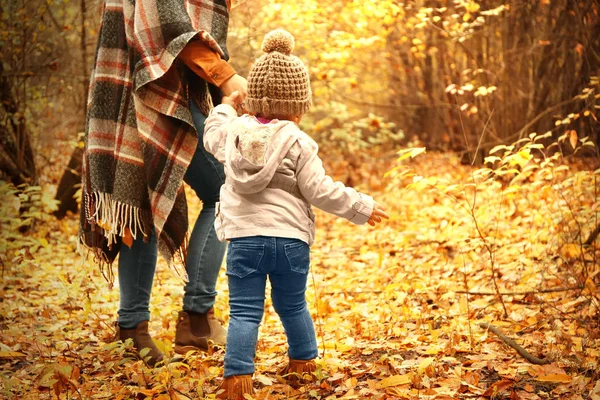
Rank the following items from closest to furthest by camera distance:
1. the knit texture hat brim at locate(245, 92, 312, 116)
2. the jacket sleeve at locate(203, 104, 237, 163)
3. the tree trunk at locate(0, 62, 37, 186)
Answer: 1. the knit texture hat brim at locate(245, 92, 312, 116)
2. the jacket sleeve at locate(203, 104, 237, 163)
3. the tree trunk at locate(0, 62, 37, 186)

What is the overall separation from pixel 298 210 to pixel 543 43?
5424mm

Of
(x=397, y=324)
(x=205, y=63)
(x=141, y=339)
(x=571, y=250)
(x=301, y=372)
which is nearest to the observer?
(x=301, y=372)

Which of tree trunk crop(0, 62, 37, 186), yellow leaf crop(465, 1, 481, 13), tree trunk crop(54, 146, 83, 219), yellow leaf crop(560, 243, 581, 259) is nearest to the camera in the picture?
yellow leaf crop(560, 243, 581, 259)

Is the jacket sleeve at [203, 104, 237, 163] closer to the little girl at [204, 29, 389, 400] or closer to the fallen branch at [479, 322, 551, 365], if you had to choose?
the little girl at [204, 29, 389, 400]

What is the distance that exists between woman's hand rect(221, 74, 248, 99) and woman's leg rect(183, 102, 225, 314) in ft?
1.18

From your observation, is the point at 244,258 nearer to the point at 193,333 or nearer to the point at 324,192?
the point at 324,192

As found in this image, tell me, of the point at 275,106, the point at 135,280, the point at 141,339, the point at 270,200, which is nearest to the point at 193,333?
the point at 141,339

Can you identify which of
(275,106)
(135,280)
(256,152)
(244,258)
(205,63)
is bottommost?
(135,280)

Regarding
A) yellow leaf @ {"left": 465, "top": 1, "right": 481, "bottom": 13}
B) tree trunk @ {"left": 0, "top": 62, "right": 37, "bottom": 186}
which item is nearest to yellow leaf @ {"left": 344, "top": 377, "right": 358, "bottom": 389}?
yellow leaf @ {"left": 465, "top": 1, "right": 481, "bottom": 13}

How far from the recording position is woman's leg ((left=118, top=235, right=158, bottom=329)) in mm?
2944

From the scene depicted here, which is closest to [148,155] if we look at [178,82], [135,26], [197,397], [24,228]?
[178,82]

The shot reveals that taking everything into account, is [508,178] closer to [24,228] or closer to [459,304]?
[459,304]

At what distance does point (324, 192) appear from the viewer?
2.36m

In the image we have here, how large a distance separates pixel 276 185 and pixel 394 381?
0.83 meters
